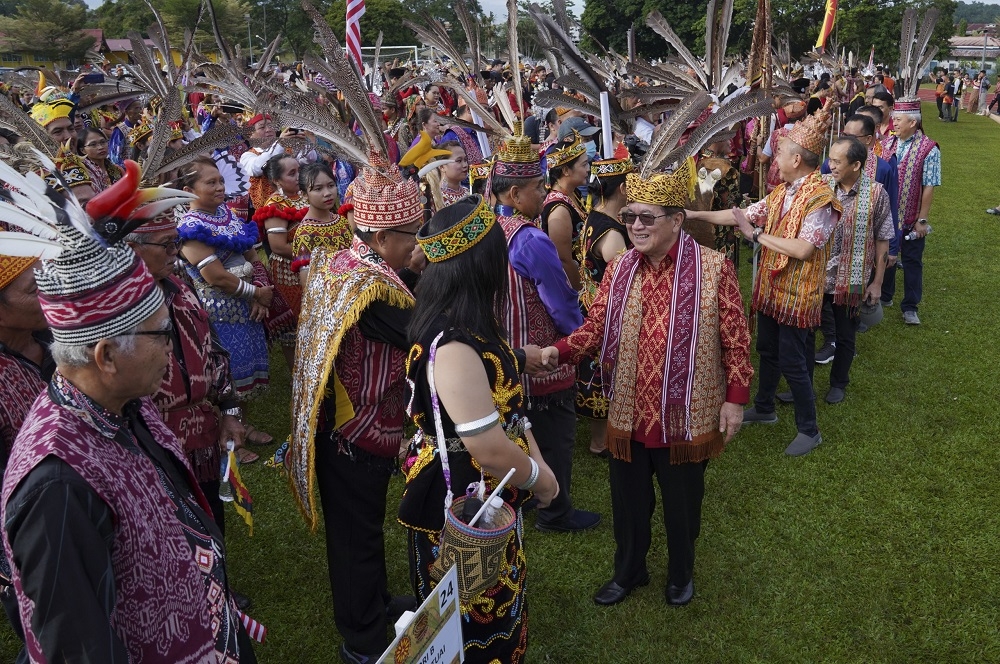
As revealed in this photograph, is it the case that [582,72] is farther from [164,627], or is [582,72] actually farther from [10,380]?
[164,627]

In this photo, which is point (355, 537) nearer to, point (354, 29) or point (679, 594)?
point (679, 594)

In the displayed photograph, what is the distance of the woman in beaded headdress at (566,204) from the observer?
4.52 m

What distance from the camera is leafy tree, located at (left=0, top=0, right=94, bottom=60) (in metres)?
53.4

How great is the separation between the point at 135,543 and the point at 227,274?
10.4 feet

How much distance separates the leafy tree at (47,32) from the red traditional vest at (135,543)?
6130 centimetres

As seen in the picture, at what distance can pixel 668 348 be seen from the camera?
10.4 ft

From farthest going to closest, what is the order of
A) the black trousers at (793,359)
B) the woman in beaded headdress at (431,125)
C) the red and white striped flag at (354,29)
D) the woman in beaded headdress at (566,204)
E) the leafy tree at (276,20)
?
the leafy tree at (276,20) → the woman in beaded headdress at (431,125) → the black trousers at (793,359) → the woman in beaded headdress at (566,204) → the red and white striped flag at (354,29)

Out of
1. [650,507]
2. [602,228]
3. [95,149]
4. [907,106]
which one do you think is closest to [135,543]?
[650,507]

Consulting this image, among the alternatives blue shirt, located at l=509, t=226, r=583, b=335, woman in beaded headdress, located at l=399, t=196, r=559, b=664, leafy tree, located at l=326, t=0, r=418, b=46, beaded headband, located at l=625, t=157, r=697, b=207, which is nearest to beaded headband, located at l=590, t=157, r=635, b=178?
blue shirt, located at l=509, t=226, r=583, b=335

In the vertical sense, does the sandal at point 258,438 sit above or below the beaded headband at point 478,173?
below

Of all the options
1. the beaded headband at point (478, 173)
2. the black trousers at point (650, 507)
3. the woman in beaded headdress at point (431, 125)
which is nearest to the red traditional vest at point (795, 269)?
the black trousers at point (650, 507)

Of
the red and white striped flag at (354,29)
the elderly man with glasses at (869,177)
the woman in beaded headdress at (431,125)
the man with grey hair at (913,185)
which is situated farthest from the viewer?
the woman in beaded headdress at (431,125)

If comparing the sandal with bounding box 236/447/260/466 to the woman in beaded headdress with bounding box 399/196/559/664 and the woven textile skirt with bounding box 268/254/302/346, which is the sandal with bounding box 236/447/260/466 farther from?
the woman in beaded headdress with bounding box 399/196/559/664

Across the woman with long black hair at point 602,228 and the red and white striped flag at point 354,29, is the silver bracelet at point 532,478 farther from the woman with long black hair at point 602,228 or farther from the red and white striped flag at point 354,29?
the red and white striped flag at point 354,29
